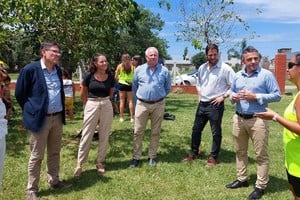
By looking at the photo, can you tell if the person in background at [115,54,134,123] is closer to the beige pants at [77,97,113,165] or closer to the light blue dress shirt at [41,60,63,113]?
the beige pants at [77,97,113,165]

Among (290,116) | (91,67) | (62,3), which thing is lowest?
(290,116)

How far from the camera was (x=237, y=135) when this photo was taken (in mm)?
5219

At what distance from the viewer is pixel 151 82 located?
243 inches

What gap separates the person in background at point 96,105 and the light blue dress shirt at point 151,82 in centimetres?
51

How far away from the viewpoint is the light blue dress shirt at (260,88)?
16.0 ft

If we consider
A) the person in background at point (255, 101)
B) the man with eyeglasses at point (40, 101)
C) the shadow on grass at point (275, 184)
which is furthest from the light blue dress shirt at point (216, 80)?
the man with eyeglasses at point (40, 101)

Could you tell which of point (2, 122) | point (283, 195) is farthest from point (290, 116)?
point (2, 122)

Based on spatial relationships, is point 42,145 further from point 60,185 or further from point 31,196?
point 60,185

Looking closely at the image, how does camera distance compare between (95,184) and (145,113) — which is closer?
(95,184)

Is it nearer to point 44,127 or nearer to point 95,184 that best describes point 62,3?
point 44,127

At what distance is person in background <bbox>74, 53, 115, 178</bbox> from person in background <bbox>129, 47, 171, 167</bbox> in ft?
1.71

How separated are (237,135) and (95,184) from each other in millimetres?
2106

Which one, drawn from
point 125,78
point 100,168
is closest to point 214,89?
point 100,168

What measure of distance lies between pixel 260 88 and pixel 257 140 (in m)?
0.67
